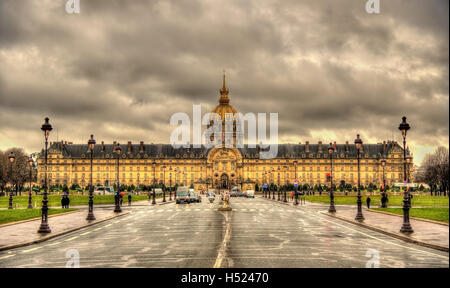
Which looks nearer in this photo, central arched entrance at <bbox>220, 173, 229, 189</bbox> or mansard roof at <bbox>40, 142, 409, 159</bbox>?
central arched entrance at <bbox>220, 173, 229, 189</bbox>

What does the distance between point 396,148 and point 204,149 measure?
78.8m

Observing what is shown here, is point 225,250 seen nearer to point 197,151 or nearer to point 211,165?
point 211,165

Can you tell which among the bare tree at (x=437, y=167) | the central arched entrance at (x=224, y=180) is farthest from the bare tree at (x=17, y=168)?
the bare tree at (x=437, y=167)

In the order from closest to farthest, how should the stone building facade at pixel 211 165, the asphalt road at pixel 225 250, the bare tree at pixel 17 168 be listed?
the asphalt road at pixel 225 250 → the bare tree at pixel 17 168 → the stone building facade at pixel 211 165

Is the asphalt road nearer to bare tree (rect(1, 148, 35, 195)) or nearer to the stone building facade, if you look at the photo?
bare tree (rect(1, 148, 35, 195))

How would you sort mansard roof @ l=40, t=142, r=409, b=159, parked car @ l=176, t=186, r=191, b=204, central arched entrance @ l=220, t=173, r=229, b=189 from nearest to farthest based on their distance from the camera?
parked car @ l=176, t=186, r=191, b=204
central arched entrance @ l=220, t=173, r=229, b=189
mansard roof @ l=40, t=142, r=409, b=159

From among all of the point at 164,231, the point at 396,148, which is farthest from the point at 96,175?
the point at 164,231

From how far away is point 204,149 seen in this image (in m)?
198

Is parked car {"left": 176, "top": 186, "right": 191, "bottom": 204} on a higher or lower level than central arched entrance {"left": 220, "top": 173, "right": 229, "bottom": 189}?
higher

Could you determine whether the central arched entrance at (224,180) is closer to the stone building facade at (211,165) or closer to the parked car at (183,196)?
the stone building facade at (211,165)

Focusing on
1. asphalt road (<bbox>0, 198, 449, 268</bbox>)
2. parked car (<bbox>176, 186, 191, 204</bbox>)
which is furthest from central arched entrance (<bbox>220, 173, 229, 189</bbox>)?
asphalt road (<bbox>0, 198, 449, 268</bbox>)
